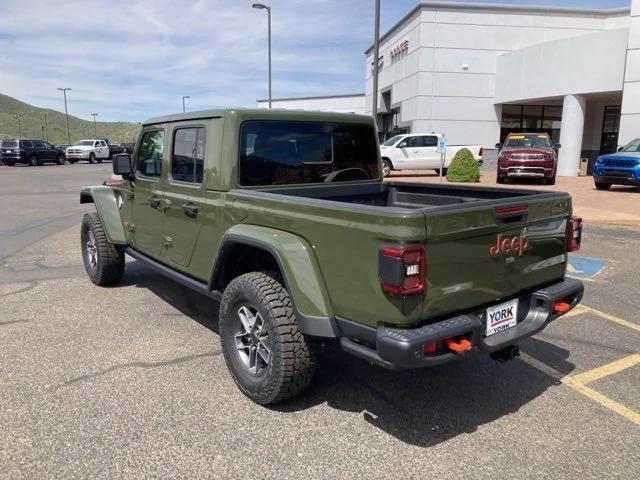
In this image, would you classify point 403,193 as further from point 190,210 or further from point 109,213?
point 109,213

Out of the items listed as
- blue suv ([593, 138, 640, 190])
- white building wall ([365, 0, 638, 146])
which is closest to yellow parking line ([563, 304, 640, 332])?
blue suv ([593, 138, 640, 190])

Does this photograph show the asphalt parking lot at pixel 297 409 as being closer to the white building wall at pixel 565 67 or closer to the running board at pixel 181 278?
the running board at pixel 181 278

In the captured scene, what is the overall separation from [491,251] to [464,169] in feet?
55.5

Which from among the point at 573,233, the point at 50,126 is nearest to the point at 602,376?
the point at 573,233

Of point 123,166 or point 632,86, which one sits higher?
point 632,86

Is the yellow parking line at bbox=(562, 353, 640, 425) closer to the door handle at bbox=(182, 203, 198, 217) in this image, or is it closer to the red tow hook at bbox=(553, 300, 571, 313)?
the red tow hook at bbox=(553, 300, 571, 313)

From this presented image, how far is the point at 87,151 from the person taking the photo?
41.1 metres

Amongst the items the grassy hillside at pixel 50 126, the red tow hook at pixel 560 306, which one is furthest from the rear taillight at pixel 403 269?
the grassy hillside at pixel 50 126

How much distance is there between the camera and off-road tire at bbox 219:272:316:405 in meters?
3.10

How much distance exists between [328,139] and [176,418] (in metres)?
2.45

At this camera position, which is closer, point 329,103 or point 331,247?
point 331,247

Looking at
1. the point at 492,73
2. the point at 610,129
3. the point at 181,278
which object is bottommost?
the point at 181,278

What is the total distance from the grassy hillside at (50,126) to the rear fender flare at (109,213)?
118628mm

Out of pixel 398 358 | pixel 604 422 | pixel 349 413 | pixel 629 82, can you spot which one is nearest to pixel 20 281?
pixel 349 413
